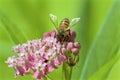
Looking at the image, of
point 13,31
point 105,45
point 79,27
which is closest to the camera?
point 13,31

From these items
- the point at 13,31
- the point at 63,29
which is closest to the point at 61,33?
the point at 63,29

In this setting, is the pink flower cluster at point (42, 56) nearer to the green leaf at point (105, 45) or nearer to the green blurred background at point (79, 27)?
the green blurred background at point (79, 27)

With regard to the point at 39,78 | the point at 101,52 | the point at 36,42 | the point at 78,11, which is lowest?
the point at 39,78

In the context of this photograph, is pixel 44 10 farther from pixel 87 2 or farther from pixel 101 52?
pixel 101 52

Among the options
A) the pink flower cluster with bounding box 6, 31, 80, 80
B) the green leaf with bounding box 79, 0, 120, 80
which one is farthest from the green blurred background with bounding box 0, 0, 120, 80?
the pink flower cluster with bounding box 6, 31, 80, 80

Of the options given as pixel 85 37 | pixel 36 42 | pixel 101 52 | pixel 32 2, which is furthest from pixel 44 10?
pixel 36 42

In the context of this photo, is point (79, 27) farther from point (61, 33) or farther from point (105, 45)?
point (61, 33)

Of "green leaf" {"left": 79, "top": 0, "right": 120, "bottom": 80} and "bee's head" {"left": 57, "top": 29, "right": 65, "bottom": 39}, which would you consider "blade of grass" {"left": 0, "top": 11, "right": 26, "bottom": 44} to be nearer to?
"bee's head" {"left": 57, "top": 29, "right": 65, "bottom": 39}
